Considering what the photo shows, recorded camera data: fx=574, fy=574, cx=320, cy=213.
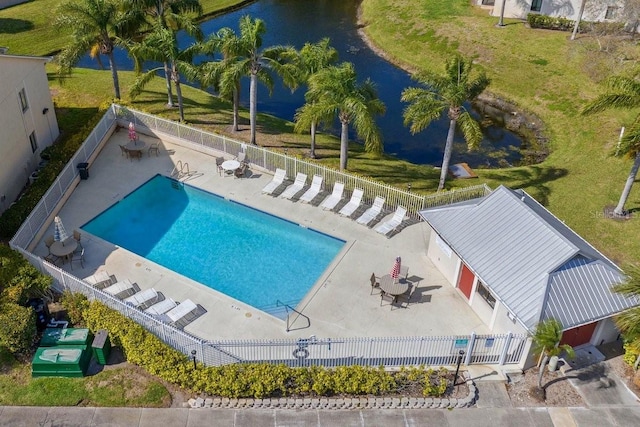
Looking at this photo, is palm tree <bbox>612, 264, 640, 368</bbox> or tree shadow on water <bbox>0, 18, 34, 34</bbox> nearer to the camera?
palm tree <bbox>612, 264, 640, 368</bbox>

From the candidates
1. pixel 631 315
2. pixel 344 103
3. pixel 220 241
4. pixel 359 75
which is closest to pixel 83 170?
pixel 220 241

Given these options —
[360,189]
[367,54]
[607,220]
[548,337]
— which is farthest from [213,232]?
[367,54]

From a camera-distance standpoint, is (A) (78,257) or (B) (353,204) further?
(B) (353,204)

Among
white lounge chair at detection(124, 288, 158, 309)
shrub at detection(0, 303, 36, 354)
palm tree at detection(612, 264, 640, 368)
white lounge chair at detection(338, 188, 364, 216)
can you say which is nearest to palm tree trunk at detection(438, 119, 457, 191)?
white lounge chair at detection(338, 188, 364, 216)

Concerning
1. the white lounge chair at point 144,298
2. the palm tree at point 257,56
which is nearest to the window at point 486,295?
the white lounge chair at point 144,298

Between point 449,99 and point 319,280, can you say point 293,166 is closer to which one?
point 319,280

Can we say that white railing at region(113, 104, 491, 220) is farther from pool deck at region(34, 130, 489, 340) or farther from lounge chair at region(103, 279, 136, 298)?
lounge chair at region(103, 279, 136, 298)
